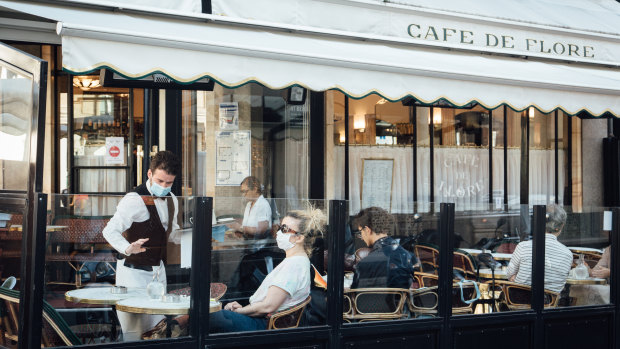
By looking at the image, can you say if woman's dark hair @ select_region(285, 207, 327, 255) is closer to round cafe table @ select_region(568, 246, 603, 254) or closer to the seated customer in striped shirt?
the seated customer in striped shirt

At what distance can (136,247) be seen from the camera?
12.3 ft

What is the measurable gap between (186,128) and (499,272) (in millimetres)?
4196

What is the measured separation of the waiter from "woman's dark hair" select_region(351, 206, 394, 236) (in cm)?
131

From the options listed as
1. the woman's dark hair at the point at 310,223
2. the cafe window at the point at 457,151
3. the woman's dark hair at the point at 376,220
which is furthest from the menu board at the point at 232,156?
the woman's dark hair at the point at 310,223

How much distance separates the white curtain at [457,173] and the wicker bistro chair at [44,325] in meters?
5.72

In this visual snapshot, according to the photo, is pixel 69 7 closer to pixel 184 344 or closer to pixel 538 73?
pixel 184 344

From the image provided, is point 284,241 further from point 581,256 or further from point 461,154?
point 461,154

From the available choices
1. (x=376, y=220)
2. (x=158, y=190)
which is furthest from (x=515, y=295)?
(x=158, y=190)

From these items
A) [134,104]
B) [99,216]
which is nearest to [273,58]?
[99,216]

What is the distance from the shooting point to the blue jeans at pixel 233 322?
3955 millimetres

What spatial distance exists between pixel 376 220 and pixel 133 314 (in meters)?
1.73

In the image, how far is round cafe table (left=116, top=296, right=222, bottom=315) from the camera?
12.4 feet

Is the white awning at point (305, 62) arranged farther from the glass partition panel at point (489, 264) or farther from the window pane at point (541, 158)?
the window pane at point (541, 158)

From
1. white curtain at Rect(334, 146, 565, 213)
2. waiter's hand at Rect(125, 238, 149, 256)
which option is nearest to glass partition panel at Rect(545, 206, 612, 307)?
waiter's hand at Rect(125, 238, 149, 256)
